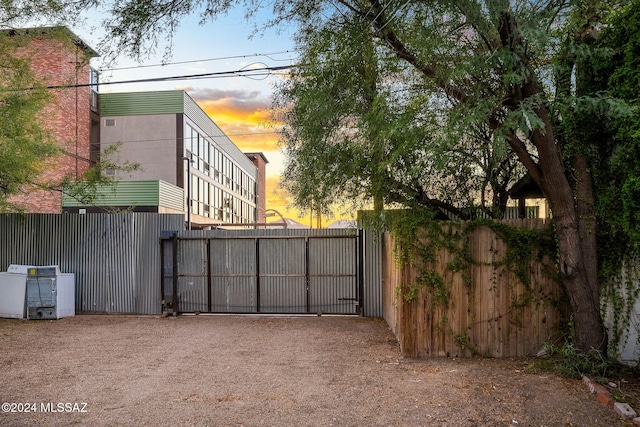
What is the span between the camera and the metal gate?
10203 millimetres

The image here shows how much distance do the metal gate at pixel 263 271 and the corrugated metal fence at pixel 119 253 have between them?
0.09ft

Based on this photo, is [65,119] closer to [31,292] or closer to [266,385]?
[31,292]

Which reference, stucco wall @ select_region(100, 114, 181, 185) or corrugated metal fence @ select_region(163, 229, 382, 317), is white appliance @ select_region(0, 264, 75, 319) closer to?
corrugated metal fence @ select_region(163, 229, 382, 317)

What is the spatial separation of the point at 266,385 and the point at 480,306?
10.1 ft

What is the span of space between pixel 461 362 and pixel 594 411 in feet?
6.32

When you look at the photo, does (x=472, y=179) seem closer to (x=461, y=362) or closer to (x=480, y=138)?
(x=480, y=138)

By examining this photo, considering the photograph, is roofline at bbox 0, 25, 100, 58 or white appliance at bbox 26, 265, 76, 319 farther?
white appliance at bbox 26, 265, 76, 319

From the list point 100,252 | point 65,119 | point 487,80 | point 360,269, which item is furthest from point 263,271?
point 65,119

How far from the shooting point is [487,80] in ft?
19.9

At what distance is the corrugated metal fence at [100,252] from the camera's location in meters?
10.4

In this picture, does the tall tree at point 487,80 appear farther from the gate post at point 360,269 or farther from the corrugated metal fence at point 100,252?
the corrugated metal fence at point 100,252

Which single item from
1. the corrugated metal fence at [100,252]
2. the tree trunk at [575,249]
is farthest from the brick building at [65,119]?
the tree trunk at [575,249]

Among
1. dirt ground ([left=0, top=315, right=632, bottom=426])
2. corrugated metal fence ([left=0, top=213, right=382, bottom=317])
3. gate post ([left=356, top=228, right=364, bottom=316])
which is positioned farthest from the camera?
corrugated metal fence ([left=0, top=213, right=382, bottom=317])

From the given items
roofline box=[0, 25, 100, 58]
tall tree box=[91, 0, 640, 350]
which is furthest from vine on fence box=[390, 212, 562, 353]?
roofline box=[0, 25, 100, 58]
